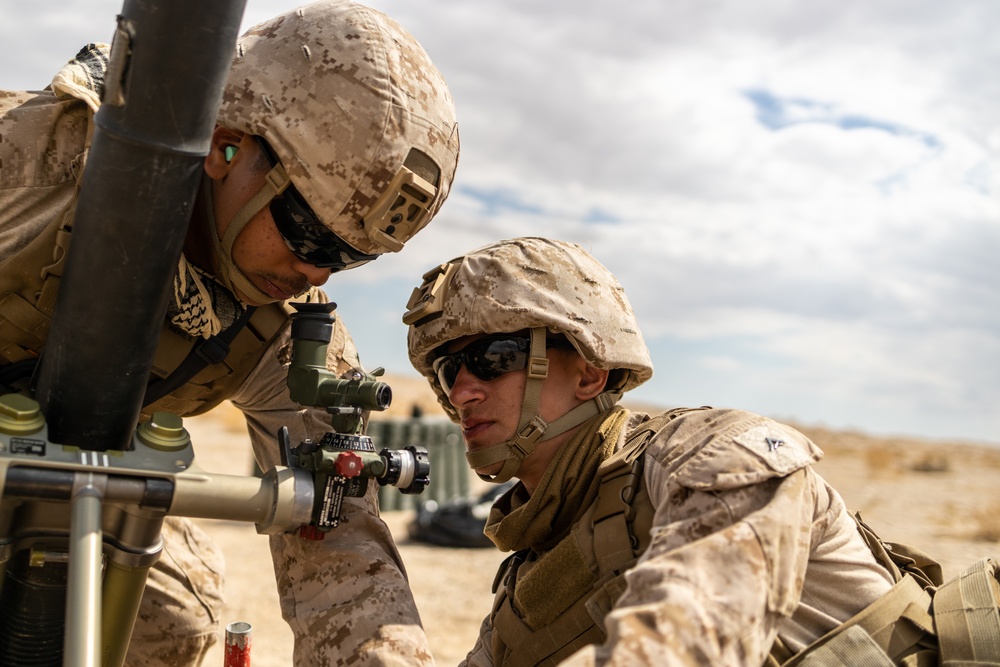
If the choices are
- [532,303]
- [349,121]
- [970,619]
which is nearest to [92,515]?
[349,121]

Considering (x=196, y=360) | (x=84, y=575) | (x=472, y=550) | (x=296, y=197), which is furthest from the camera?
(x=472, y=550)

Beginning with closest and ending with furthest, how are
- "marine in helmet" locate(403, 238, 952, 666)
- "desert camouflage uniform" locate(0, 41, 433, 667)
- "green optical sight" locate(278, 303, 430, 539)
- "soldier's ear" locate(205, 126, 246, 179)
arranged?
1. "marine in helmet" locate(403, 238, 952, 666)
2. "green optical sight" locate(278, 303, 430, 539)
3. "desert camouflage uniform" locate(0, 41, 433, 667)
4. "soldier's ear" locate(205, 126, 246, 179)

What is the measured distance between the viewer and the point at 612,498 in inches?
123

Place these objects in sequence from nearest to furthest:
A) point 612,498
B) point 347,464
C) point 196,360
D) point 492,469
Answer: point 347,464 < point 612,498 < point 196,360 < point 492,469

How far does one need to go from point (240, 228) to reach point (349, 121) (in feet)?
1.64

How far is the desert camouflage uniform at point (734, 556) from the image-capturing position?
7.22ft

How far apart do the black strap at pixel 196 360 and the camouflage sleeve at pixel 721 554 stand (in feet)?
5.43

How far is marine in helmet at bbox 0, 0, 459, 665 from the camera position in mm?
3037

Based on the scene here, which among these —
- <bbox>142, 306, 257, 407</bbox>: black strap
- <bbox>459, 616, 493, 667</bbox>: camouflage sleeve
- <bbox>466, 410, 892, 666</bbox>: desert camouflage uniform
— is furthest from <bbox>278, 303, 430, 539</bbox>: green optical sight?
<bbox>459, 616, 493, 667</bbox>: camouflage sleeve

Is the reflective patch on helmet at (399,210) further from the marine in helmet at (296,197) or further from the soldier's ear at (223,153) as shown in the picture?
the soldier's ear at (223,153)

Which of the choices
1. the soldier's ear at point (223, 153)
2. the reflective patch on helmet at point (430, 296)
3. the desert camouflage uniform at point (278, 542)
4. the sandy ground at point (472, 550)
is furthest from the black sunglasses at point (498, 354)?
the sandy ground at point (472, 550)

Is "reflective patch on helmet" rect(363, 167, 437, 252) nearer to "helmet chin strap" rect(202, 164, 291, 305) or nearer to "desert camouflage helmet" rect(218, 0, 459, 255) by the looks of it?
"desert camouflage helmet" rect(218, 0, 459, 255)

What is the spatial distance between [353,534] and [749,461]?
1.49 metres

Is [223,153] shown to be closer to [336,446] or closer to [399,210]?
[399,210]
